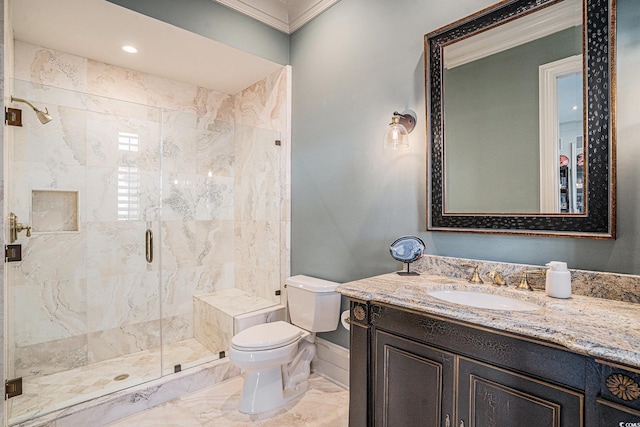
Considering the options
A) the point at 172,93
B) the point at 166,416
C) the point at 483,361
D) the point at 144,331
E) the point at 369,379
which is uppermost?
the point at 172,93

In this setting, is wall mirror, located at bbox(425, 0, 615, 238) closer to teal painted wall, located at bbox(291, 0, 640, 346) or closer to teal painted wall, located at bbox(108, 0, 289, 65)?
teal painted wall, located at bbox(291, 0, 640, 346)

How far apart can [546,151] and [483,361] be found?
938mm

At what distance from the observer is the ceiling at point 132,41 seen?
195 centimetres

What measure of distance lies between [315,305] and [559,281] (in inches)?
54.6

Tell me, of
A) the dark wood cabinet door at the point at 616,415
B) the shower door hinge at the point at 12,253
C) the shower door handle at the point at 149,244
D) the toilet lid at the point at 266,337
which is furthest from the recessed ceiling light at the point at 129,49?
the dark wood cabinet door at the point at 616,415

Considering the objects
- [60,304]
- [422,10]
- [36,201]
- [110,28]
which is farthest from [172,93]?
[422,10]

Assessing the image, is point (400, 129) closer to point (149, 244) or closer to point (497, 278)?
point (497, 278)

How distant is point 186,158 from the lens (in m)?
2.95

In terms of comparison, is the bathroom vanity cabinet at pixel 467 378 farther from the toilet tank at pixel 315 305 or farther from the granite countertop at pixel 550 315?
the toilet tank at pixel 315 305

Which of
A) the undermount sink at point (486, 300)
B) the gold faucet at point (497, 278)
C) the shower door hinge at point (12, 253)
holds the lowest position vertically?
the undermount sink at point (486, 300)

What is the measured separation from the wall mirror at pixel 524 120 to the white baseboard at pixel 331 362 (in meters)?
1.20

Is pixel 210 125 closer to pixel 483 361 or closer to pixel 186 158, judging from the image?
pixel 186 158

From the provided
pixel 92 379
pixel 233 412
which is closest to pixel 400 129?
pixel 233 412

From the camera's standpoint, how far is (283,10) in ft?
8.66
